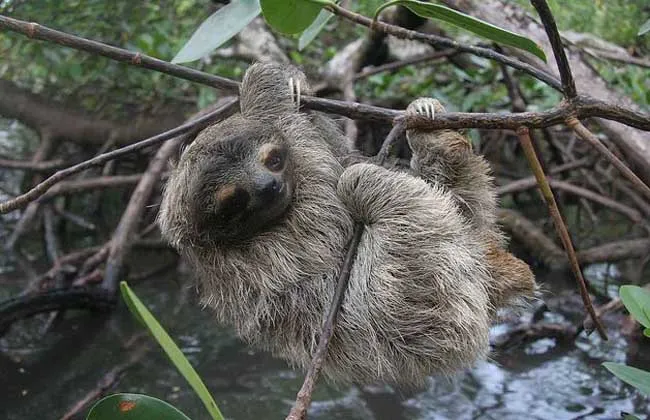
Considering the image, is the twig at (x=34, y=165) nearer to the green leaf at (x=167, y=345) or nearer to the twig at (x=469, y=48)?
the twig at (x=469, y=48)

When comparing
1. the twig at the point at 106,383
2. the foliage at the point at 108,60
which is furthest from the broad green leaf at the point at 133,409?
the foliage at the point at 108,60

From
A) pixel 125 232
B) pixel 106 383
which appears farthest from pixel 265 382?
pixel 125 232

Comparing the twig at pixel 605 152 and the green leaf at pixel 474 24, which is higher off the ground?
the green leaf at pixel 474 24

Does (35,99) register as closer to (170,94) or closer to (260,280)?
(170,94)

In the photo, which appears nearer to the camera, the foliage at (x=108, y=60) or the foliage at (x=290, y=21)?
the foliage at (x=290, y=21)

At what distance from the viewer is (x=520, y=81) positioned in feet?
18.1

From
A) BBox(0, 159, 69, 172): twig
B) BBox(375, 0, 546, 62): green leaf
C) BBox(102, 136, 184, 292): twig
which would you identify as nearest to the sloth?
BBox(375, 0, 546, 62): green leaf

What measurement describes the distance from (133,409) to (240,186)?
104 cm

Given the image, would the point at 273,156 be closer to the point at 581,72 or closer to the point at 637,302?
the point at 637,302

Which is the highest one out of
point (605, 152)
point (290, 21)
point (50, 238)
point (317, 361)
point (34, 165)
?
point (290, 21)

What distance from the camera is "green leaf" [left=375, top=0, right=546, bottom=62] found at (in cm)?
150

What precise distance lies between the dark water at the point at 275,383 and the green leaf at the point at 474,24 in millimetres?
2221

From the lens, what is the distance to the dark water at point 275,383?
137 inches

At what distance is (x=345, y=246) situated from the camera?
7.95ft
